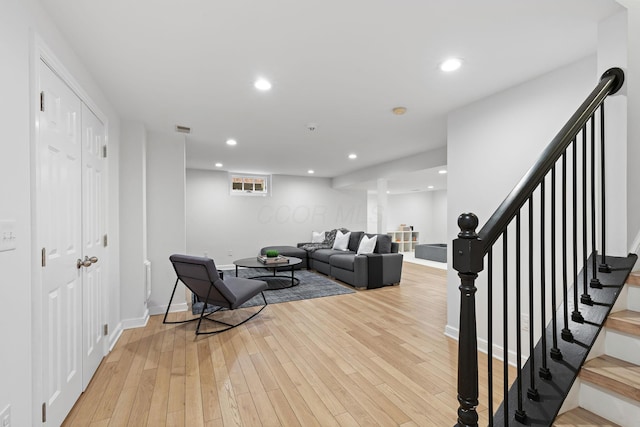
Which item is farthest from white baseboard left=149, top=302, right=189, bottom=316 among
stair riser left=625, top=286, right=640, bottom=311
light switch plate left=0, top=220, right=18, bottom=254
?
stair riser left=625, top=286, right=640, bottom=311

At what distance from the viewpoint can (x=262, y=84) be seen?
243cm

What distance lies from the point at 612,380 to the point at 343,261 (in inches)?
173

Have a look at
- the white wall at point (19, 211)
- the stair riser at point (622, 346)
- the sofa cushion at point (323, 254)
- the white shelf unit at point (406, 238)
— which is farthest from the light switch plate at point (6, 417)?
the white shelf unit at point (406, 238)

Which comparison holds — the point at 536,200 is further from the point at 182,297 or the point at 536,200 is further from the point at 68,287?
the point at 182,297

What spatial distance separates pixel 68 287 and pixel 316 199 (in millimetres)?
6551

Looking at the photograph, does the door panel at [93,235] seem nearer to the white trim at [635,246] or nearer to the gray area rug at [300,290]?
the gray area rug at [300,290]

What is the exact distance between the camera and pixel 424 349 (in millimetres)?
2756

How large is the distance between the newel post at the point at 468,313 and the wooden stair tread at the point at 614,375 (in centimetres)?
56

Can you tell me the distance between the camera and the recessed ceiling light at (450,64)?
6.79 ft

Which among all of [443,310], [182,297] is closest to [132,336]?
[182,297]

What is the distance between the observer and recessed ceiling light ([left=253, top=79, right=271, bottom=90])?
7.83 feet

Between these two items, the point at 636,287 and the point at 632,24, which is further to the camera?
the point at 632,24

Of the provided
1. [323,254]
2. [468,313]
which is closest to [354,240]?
[323,254]

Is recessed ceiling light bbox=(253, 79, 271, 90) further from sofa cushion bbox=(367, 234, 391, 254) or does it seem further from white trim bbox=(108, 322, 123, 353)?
sofa cushion bbox=(367, 234, 391, 254)
